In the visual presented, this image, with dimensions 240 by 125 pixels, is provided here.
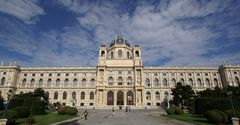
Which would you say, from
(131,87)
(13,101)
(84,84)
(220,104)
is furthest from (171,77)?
(13,101)

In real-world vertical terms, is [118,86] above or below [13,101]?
above

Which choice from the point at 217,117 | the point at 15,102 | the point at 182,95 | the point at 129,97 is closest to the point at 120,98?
the point at 129,97

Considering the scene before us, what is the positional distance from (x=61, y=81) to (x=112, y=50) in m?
24.0

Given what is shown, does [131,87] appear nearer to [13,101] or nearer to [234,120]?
[13,101]

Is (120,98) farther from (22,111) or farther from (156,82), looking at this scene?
(22,111)

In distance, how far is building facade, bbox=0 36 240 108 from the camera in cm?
6975

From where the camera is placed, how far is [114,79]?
7138cm

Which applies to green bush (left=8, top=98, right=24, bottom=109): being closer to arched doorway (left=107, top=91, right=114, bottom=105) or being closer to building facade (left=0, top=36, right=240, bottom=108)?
building facade (left=0, top=36, right=240, bottom=108)

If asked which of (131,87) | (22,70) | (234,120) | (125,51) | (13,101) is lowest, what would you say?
(234,120)

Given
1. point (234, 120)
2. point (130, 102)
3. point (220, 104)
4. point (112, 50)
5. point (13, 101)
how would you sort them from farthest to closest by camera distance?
point (112, 50) < point (130, 102) < point (13, 101) < point (220, 104) < point (234, 120)

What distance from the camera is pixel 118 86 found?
229 ft

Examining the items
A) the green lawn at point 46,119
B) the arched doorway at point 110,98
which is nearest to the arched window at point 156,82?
the arched doorway at point 110,98

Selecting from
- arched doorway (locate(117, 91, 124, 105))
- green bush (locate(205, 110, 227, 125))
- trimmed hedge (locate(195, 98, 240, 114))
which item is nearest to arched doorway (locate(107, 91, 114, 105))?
arched doorway (locate(117, 91, 124, 105))

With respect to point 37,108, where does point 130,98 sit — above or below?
above
